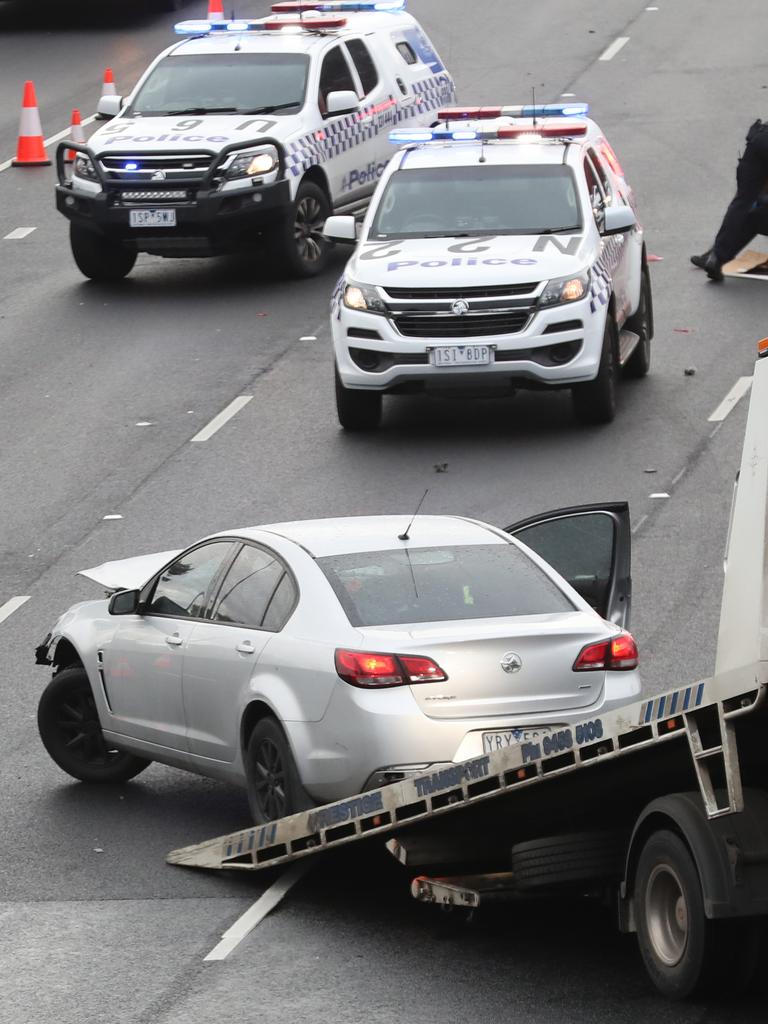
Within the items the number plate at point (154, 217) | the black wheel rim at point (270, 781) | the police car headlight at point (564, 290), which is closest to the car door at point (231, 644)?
the black wheel rim at point (270, 781)

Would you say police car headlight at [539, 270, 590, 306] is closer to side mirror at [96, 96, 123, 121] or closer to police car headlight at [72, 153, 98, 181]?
police car headlight at [72, 153, 98, 181]

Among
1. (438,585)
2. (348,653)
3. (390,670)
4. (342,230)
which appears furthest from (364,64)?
(390,670)

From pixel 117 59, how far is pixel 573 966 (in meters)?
24.3

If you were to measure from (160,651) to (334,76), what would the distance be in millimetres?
12512

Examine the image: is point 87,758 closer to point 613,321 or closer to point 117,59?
A: point 613,321

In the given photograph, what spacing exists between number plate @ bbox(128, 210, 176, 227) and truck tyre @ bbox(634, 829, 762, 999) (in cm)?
A: 1358

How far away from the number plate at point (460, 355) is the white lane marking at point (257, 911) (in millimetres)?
7184

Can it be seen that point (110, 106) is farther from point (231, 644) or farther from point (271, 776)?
point (271, 776)

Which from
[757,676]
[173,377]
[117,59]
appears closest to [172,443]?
[173,377]

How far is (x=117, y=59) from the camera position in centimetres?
3102

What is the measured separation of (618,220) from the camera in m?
17.3

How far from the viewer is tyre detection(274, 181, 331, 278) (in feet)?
69.8

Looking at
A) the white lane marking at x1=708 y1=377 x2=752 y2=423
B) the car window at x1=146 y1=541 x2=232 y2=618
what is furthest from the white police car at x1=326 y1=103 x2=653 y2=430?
the car window at x1=146 y1=541 x2=232 y2=618

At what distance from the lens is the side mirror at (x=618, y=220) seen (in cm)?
1728
